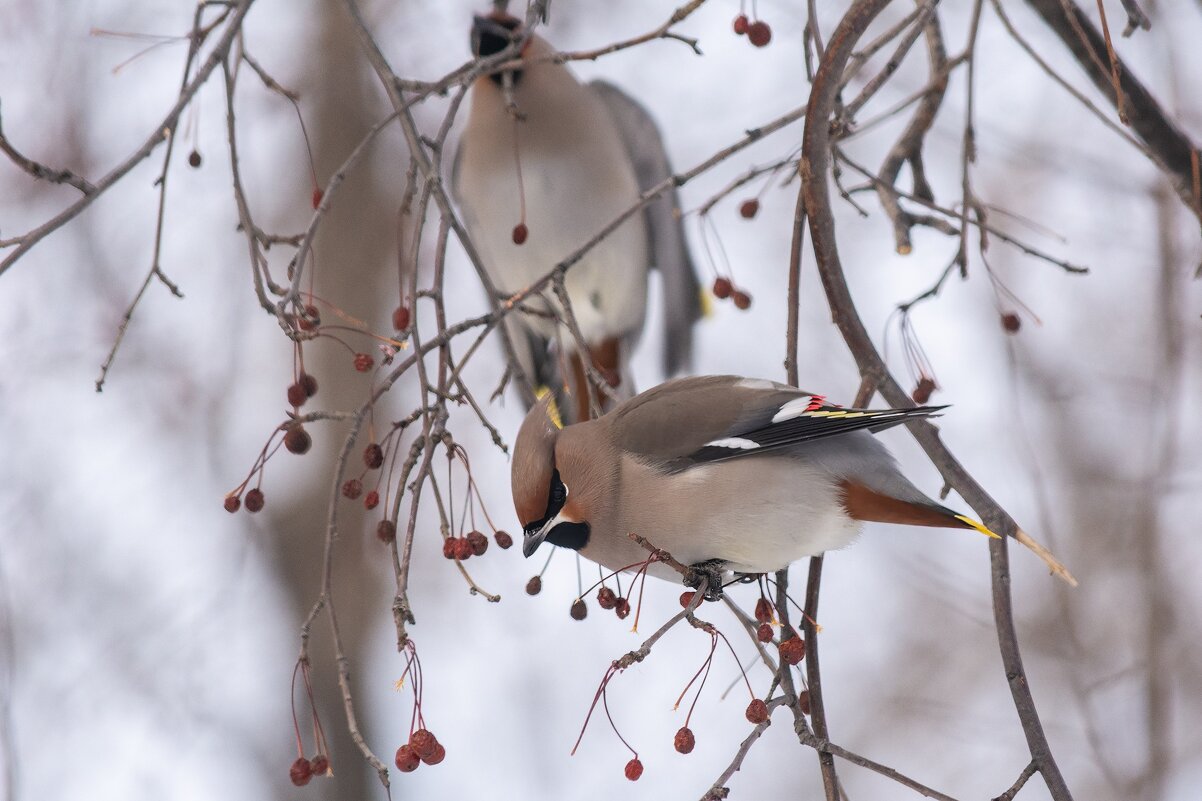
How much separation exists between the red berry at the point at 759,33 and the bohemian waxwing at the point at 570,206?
3.99ft

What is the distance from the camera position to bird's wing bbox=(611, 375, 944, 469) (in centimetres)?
232

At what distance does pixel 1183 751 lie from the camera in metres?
4.94

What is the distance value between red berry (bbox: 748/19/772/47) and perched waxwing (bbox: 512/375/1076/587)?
758 mm

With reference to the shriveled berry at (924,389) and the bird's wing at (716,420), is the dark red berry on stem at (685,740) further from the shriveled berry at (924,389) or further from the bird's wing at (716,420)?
the shriveled berry at (924,389)

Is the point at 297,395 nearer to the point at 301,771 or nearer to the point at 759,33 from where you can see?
the point at 301,771

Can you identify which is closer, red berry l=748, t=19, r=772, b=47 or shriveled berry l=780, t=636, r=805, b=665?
shriveled berry l=780, t=636, r=805, b=665

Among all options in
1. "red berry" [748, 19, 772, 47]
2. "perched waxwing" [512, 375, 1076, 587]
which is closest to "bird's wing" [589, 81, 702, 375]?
"red berry" [748, 19, 772, 47]

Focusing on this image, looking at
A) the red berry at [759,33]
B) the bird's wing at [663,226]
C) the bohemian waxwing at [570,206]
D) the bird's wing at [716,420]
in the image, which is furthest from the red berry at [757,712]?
the bird's wing at [663,226]

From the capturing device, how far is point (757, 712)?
1806 millimetres

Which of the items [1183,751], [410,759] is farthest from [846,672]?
[410,759]

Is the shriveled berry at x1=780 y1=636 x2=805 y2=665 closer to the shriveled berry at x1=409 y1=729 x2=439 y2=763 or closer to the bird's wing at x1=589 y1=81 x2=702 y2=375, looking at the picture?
the shriveled berry at x1=409 y1=729 x2=439 y2=763

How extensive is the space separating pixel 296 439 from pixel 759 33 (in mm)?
1382

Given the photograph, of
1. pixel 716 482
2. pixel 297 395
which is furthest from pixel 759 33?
pixel 297 395

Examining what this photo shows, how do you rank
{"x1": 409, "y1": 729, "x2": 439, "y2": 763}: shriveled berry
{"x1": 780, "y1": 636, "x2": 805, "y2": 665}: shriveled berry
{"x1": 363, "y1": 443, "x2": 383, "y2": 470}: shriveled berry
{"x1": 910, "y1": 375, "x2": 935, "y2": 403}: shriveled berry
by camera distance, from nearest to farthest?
1. {"x1": 409, "y1": 729, "x2": 439, "y2": 763}: shriveled berry
2. {"x1": 780, "y1": 636, "x2": 805, "y2": 665}: shriveled berry
3. {"x1": 363, "y1": 443, "x2": 383, "y2": 470}: shriveled berry
4. {"x1": 910, "y1": 375, "x2": 935, "y2": 403}: shriveled berry
